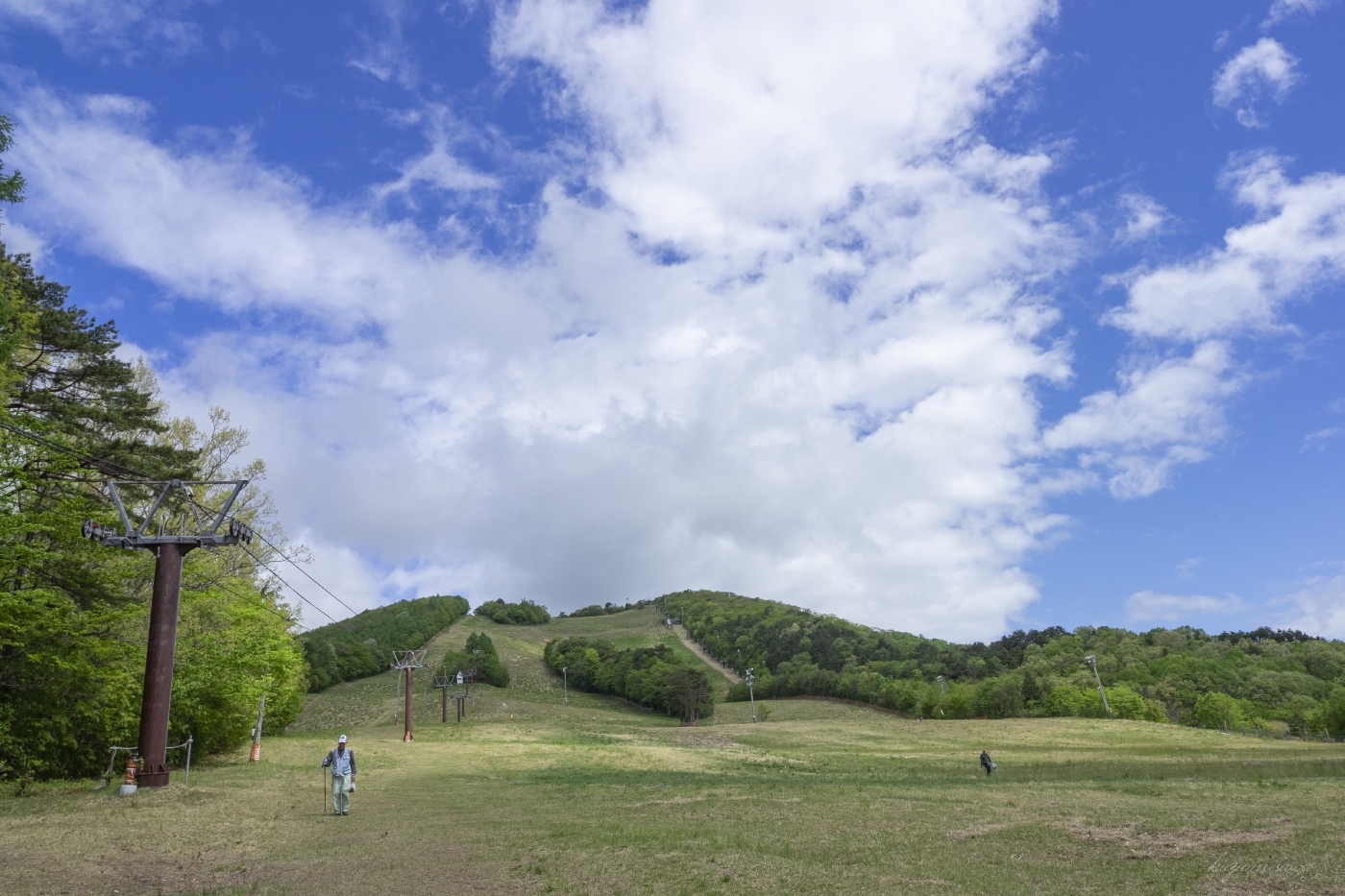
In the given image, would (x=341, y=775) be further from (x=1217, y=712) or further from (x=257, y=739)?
(x=1217, y=712)

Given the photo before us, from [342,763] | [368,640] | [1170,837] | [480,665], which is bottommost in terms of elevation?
[480,665]

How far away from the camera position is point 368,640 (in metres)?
149

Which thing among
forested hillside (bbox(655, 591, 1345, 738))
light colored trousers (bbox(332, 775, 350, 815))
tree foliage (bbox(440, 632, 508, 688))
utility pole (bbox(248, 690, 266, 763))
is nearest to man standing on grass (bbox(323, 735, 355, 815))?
light colored trousers (bbox(332, 775, 350, 815))

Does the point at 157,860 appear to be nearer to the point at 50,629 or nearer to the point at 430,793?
the point at 50,629

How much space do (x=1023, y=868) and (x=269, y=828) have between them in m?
17.1

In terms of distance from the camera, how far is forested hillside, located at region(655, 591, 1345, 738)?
3836 inches

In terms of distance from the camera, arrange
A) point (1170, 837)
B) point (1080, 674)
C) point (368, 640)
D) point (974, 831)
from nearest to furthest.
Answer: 1. point (1170, 837)
2. point (974, 831)
3. point (1080, 674)
4. point (368, 640)

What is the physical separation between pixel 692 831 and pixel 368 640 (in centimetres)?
14715

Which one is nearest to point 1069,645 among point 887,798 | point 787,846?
point 887,798

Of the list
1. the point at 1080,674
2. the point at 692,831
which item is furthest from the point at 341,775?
the point at 1080,674

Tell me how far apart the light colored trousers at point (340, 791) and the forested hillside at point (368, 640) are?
85733 millimetres

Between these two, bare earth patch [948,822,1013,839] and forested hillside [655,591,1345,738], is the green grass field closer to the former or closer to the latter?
bare earth patch [948,822,1013,839]

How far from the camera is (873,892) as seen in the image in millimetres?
12367

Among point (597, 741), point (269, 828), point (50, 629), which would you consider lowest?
point (597, 741)
